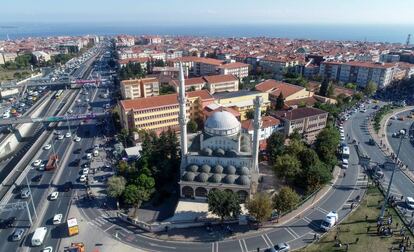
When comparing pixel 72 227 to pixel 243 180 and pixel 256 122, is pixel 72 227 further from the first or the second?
pixel 256 122

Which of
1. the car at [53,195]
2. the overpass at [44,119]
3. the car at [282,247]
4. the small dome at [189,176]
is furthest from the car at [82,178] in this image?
the car at [282,247]

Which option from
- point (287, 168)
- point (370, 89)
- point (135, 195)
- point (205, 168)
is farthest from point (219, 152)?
point (370, 89)

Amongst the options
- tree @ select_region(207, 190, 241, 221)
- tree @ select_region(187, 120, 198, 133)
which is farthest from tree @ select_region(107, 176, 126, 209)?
tree @ select_region(187, 120, 198, 133)

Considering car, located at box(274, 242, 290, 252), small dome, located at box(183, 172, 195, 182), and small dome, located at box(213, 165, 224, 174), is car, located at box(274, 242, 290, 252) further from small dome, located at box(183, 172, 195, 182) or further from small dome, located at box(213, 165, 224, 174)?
small dome, located at box(183, 172, 195, 182)

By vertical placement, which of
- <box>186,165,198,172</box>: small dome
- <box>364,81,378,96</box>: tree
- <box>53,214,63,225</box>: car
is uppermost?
<box>364,81,378,96</box>: tree

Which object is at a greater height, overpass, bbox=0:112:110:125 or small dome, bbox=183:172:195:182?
small dome, bbox=183:172:195:182

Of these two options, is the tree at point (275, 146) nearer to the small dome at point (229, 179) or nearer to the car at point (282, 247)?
the small dome at point (229, 179)

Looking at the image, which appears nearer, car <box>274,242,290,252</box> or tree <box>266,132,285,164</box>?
car <box>274,242,290,252</box>

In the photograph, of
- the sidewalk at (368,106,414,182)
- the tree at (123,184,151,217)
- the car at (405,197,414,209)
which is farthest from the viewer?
the sidewalk at (368,106,414,182)
